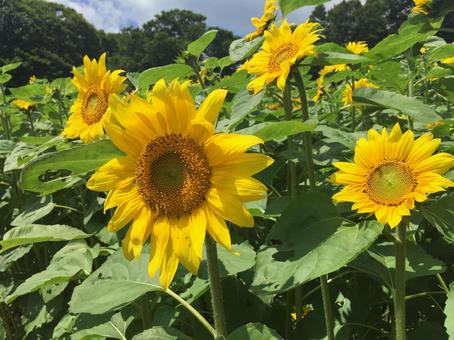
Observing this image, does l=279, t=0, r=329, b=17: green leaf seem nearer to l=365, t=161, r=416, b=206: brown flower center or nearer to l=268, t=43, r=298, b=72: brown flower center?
l=268, t=43, r=298, b=72: brown flower center

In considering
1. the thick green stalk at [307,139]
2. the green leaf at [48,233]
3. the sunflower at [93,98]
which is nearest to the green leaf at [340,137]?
the thick green stalk at [307,139]

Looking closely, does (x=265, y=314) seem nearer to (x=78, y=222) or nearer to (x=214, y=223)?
(x=214, y=223)

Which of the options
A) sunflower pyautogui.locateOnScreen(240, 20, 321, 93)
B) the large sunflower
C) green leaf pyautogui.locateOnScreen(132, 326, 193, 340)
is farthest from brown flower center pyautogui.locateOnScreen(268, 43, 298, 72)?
green leaf pyautogui.locateOnScreen(132, 326, 193, 340)

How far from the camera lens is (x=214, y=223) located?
1074 mm

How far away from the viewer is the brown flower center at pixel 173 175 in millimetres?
1121

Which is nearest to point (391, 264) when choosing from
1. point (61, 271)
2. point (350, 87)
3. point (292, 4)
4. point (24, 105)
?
point (292, 4)

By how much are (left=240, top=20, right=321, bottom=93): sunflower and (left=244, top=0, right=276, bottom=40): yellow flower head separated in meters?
0.33

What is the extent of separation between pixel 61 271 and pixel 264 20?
1.28 metres

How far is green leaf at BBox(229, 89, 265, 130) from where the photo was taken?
1.30m

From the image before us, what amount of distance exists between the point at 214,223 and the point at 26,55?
34618mm

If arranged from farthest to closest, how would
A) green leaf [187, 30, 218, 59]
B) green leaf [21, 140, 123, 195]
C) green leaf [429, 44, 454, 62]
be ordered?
1. green leaf [187, 30, 218, 59]
2. green leaf [429, 44, 454, 62]
3. green leaf [21, 140, 123, 195]

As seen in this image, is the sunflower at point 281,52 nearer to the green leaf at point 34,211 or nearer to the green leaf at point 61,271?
the green leaf at point 61,271

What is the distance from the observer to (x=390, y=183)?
4.52 feet

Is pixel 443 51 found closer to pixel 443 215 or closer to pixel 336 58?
pixel 336 58
